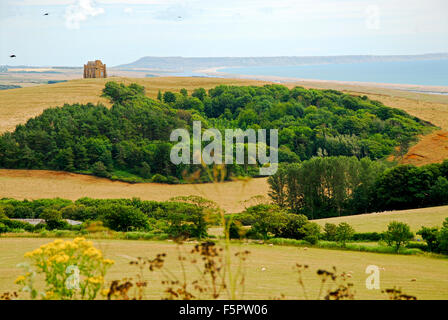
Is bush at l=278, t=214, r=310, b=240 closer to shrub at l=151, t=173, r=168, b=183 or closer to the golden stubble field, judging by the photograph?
the golden stubble field

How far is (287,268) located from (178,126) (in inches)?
2093

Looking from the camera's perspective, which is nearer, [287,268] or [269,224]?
[287,268]

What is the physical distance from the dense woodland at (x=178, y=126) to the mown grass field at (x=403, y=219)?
67.3 ft

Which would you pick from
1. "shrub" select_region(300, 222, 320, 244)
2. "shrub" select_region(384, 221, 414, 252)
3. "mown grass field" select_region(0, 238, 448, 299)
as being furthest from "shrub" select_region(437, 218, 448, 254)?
"shrub" select_region(300, 222, 320, 244)

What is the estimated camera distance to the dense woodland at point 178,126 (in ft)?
190

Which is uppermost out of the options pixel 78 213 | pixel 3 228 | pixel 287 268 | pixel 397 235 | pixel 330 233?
pixel 287 268

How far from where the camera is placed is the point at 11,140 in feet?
198

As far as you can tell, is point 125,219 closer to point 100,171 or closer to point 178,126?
point 100,171

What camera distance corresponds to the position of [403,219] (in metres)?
33.0

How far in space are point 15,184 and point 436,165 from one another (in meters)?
42.1

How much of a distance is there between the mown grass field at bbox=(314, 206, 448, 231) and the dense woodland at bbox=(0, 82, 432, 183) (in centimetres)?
2053

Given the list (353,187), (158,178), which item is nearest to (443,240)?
(353,187)
